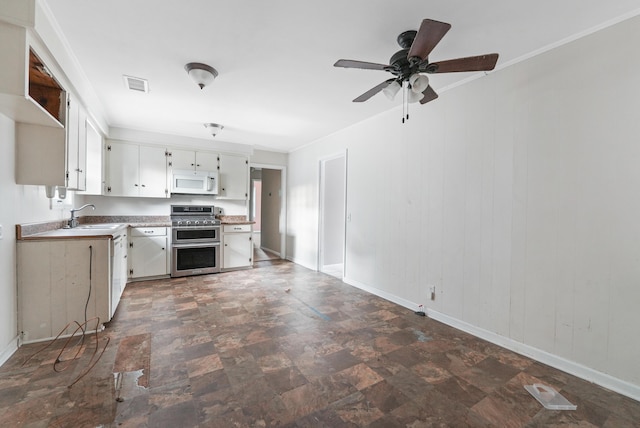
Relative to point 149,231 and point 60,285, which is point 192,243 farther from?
point 60,285

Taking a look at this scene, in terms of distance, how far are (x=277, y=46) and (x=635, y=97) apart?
2.53 metres

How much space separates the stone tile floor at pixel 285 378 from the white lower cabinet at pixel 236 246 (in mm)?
1954

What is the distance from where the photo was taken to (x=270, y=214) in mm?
7281

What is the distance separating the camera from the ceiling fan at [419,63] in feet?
5.19

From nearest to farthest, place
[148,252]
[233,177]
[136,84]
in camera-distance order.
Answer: [136,84], [148,252], [233,177]

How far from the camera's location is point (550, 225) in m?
2.20

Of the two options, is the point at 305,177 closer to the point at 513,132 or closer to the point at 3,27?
the point at 513,132

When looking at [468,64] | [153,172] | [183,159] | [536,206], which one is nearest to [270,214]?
[183,159]

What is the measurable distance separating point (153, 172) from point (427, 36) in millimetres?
4713

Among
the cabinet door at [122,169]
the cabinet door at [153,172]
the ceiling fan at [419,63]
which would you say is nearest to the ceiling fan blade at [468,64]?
the ceiling fan at [419,63]

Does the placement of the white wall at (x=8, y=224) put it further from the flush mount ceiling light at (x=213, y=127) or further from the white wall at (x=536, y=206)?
the white wall at (x=536, y=206)

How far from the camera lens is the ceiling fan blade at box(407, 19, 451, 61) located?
4.70ft

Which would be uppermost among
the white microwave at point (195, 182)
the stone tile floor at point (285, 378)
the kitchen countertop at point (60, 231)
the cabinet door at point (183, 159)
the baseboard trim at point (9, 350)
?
the cabinet door at point (183, 159)

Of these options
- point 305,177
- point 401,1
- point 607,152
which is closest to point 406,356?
point 607,152
